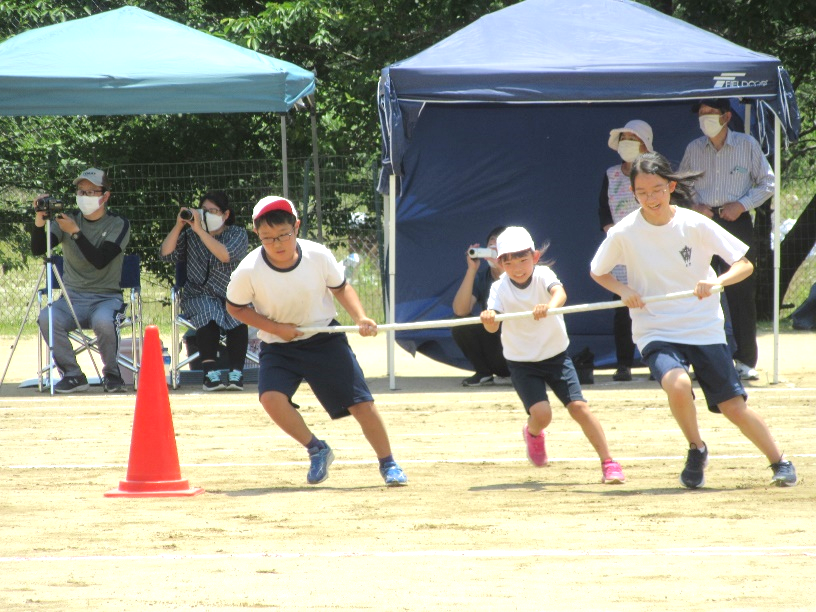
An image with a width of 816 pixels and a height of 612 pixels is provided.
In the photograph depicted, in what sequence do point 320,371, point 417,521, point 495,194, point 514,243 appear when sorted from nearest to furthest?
point 417,521 < point 320,371 < point 514,243 < point 495,194

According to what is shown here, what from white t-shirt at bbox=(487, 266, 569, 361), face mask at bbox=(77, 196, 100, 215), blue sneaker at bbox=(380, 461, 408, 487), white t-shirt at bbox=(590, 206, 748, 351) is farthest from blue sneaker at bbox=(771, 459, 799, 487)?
face mask at bbox=(77, 196, 100, 215)

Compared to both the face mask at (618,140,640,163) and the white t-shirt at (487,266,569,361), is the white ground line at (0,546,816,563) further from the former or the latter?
the face mask at (618,140,640,163)

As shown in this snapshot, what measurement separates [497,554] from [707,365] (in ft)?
6.20

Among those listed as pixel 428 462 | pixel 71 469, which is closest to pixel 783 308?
pixel 428 462

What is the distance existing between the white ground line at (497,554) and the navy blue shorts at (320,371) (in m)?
1.75

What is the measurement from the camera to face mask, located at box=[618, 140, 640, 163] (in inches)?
432

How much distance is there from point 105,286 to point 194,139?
16.0ft

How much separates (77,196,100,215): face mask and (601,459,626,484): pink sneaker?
19.5ft

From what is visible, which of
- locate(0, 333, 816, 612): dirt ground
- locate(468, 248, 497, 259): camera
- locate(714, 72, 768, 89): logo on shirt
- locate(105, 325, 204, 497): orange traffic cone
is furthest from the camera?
locate(468, 248, 497, 259): camera

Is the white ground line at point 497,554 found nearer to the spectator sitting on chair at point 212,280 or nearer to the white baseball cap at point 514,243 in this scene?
the white baseball cap at point 514,243

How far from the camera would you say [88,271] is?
37.0 feet

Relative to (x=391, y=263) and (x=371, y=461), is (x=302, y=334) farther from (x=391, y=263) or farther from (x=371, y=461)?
(x=391, y=263)

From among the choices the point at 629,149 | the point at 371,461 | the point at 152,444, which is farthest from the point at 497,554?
the point at 629,149

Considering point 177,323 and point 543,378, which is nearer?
point 543,378
